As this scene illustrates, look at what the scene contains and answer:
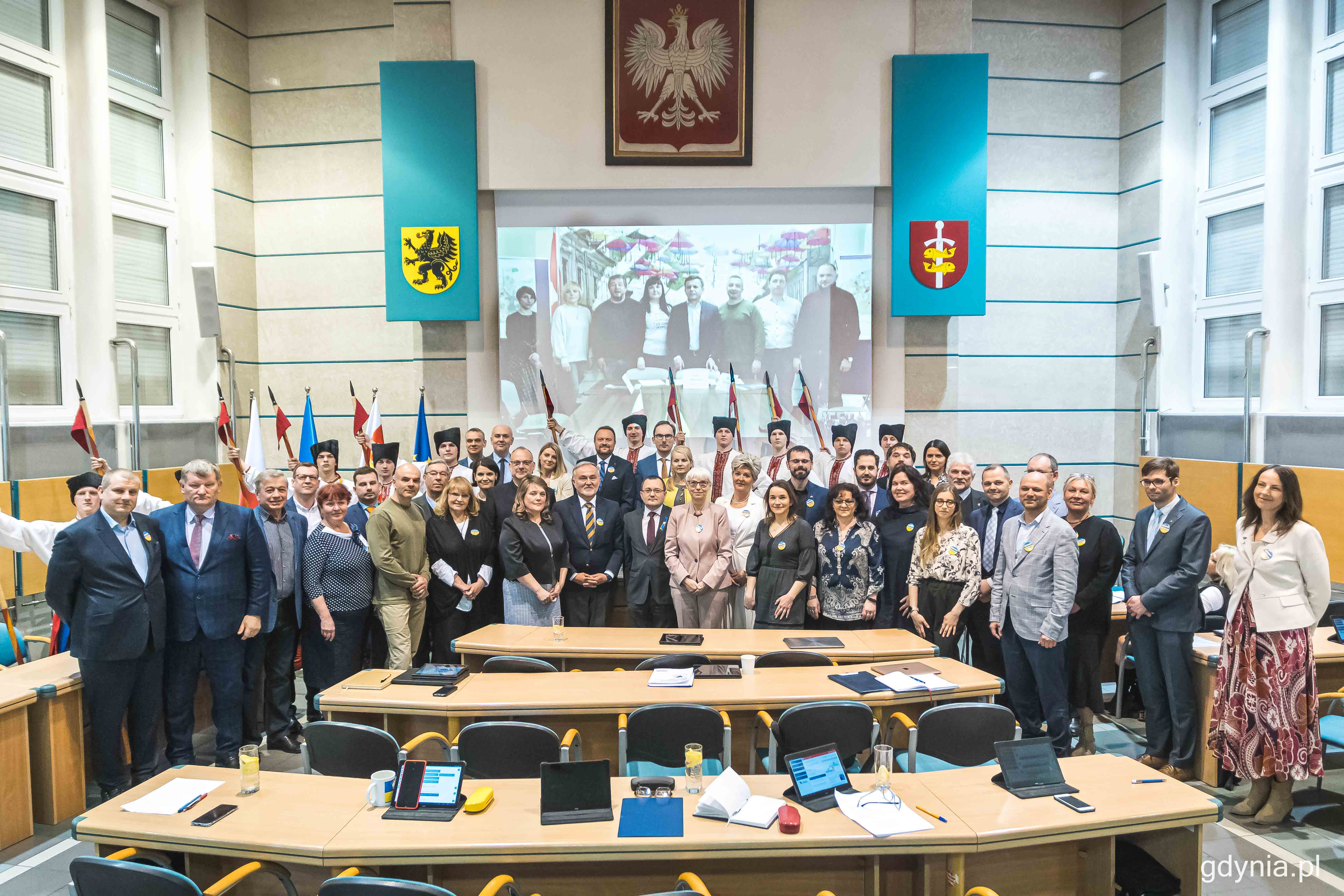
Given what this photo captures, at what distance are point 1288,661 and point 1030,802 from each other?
1917mm

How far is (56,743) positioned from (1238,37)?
10.4 m

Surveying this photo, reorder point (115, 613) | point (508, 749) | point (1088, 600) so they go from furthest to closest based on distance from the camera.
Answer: point (1088, 600) < point (115, 613) < point (508, 749)

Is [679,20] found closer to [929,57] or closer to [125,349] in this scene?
[929,57]

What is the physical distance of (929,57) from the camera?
24.2ft

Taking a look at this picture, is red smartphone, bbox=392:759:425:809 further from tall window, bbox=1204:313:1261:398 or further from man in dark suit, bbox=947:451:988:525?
tall window, bbox=1204:313:1261:398

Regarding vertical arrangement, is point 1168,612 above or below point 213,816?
above

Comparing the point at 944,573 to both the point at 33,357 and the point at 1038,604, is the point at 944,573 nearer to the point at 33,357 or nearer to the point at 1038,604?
the point at 1038,604

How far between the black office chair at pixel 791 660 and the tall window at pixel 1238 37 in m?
6.91

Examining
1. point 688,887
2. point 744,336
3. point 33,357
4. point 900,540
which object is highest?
point 744,336

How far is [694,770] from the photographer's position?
2650 mm

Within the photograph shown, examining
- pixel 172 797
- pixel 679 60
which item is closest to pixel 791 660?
pixel 172 797

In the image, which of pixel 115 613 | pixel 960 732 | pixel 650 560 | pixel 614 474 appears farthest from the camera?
pixel 614 474

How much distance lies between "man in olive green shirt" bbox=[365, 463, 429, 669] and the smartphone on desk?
209 cm

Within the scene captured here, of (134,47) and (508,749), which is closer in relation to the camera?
(508,749)
